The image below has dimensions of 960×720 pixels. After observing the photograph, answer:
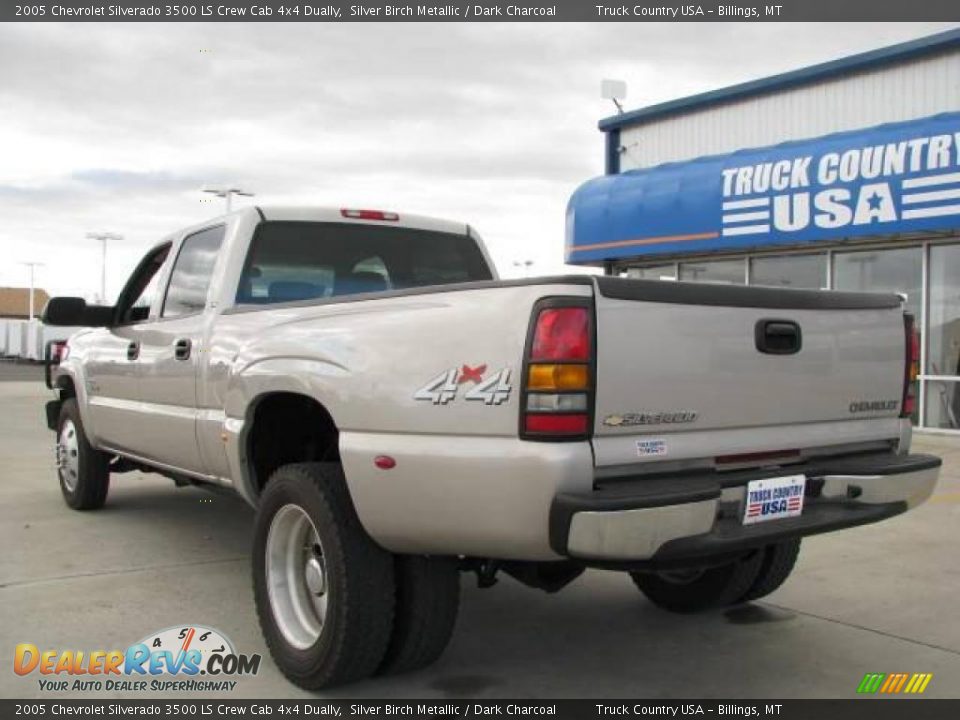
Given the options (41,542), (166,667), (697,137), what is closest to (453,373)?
(166,667)

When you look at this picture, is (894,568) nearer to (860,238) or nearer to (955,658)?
(955,658)

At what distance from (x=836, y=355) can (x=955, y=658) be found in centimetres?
148

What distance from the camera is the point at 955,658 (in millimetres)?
4016

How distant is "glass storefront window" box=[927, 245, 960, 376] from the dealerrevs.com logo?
11.1 metres

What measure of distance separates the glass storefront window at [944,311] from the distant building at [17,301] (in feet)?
296

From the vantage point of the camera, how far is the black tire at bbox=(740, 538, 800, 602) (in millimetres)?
4555

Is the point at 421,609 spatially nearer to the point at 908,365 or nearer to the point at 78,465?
the point at 908,365

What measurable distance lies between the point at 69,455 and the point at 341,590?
14.6 ft

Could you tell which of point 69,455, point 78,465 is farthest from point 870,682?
point 69,455

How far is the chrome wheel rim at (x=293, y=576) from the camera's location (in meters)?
3.76

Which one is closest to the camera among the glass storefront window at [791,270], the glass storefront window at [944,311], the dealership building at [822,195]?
the dealership building at [822,195]

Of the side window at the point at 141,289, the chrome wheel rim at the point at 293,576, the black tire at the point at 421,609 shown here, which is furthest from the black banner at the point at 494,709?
the side window at the point at 141,289

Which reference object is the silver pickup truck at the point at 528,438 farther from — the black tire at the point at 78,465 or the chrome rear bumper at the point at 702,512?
the black tire at the point at 78,465

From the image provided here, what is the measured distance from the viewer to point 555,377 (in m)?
2.91
